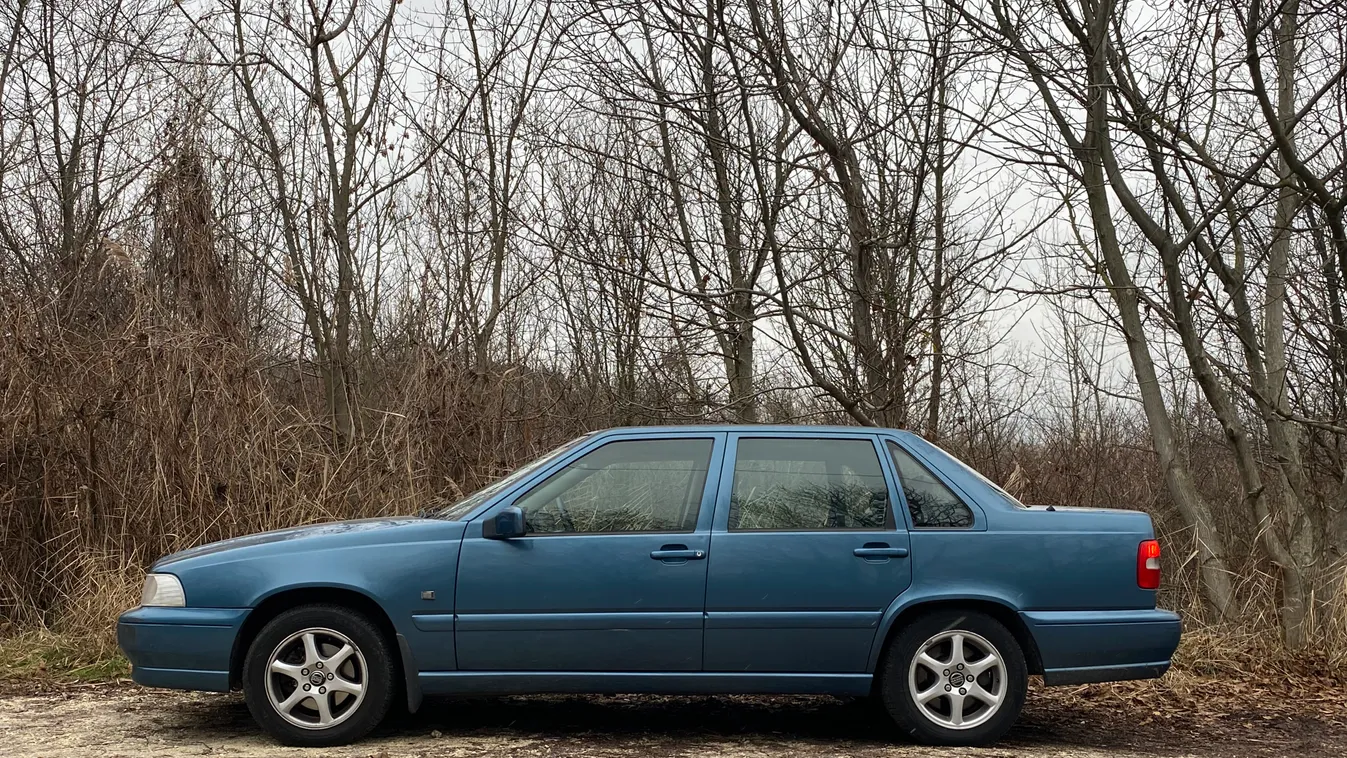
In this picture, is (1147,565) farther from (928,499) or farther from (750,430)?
(750,430)

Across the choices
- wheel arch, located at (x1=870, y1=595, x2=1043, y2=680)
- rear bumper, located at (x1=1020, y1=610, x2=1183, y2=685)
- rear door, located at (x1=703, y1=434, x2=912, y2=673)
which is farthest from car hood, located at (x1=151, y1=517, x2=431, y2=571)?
rear bumper, located at (x1=1020, y1=610, x2=1183, y2=685)

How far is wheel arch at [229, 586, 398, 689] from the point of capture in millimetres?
5590

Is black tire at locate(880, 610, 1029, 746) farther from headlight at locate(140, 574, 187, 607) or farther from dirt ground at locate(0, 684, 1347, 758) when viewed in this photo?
headlight at locate(140, 574, 187, 607)

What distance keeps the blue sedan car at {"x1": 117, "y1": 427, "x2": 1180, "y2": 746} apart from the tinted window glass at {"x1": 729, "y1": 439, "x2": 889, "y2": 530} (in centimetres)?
2

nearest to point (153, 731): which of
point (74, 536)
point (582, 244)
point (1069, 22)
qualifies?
point (74, 536)

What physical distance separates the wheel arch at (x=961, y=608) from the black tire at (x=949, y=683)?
45 mm

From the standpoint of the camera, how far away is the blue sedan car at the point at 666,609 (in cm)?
550

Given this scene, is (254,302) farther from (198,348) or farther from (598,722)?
(598,722)

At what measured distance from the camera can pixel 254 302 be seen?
13.9 m

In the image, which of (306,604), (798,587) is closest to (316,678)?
(306,604)

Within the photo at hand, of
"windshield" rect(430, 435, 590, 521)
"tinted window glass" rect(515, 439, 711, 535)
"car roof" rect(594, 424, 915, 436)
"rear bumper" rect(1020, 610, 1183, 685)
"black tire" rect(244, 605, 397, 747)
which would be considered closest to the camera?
"black tire" rect(244, 605, 397, 747)

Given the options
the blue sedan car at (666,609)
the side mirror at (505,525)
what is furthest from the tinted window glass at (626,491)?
the side mirror at (505,525)

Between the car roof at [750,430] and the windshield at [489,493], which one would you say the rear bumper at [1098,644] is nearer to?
the car roof at [750,430]

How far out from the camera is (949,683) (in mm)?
5625
